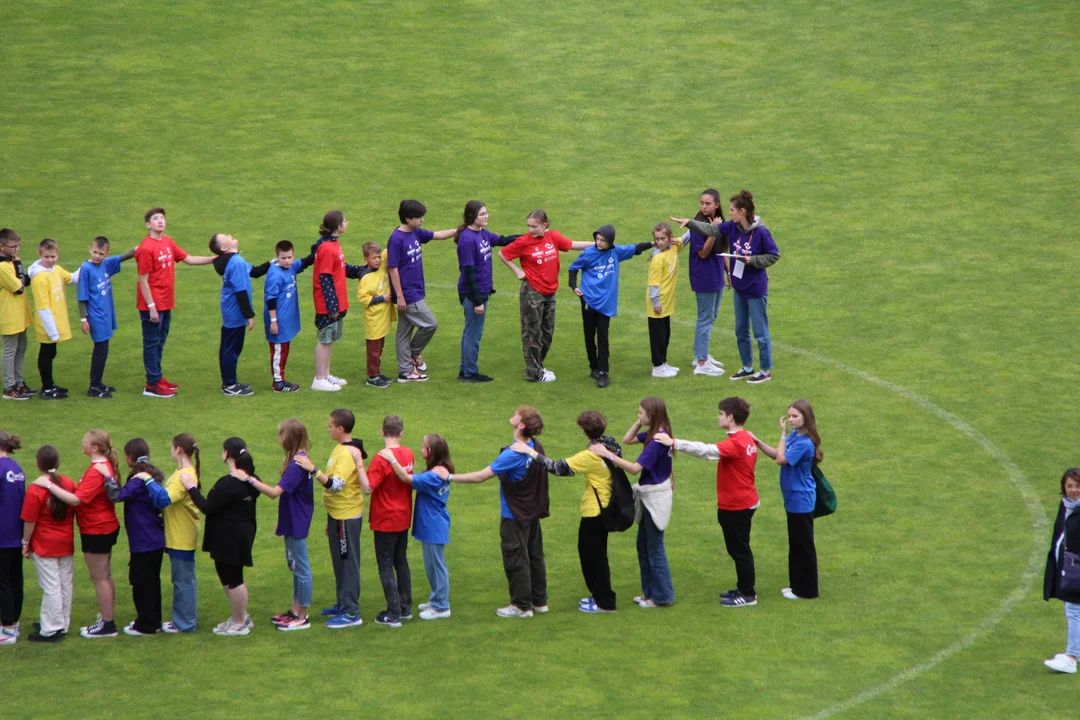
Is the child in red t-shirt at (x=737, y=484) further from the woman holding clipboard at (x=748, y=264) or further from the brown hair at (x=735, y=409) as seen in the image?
the woman holding clipboard at (x=748, y=264)

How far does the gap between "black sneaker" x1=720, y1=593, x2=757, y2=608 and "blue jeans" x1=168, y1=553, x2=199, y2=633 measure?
466 cm

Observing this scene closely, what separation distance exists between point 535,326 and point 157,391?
477 cm

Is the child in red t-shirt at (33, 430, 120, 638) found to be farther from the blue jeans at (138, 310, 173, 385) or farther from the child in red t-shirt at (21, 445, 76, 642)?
the blue jeans at (138, 310, 173, 385)

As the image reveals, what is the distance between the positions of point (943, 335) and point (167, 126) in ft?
50.5

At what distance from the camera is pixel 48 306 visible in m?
16.0

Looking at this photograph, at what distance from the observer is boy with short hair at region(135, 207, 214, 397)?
53.3 feet

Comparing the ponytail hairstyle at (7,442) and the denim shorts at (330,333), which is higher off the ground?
the denim shorts at (330,333)

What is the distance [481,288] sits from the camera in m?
17.0

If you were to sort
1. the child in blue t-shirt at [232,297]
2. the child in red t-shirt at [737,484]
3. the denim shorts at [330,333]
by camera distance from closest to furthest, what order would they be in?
the child in red t-shirt at [737,484], the child in blue t-shirt at [232,297], the denim shorts at [330,333]

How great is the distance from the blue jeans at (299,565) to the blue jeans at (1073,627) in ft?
20.6

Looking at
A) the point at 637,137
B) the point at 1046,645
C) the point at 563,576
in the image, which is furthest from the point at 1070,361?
the point at 637,137

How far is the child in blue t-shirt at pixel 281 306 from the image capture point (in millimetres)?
16172

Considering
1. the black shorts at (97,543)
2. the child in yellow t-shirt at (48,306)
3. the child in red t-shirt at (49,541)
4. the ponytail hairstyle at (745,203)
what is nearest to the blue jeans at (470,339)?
the ponytail hairstyle at (745,203)

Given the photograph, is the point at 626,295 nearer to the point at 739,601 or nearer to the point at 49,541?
the point at 739,601
